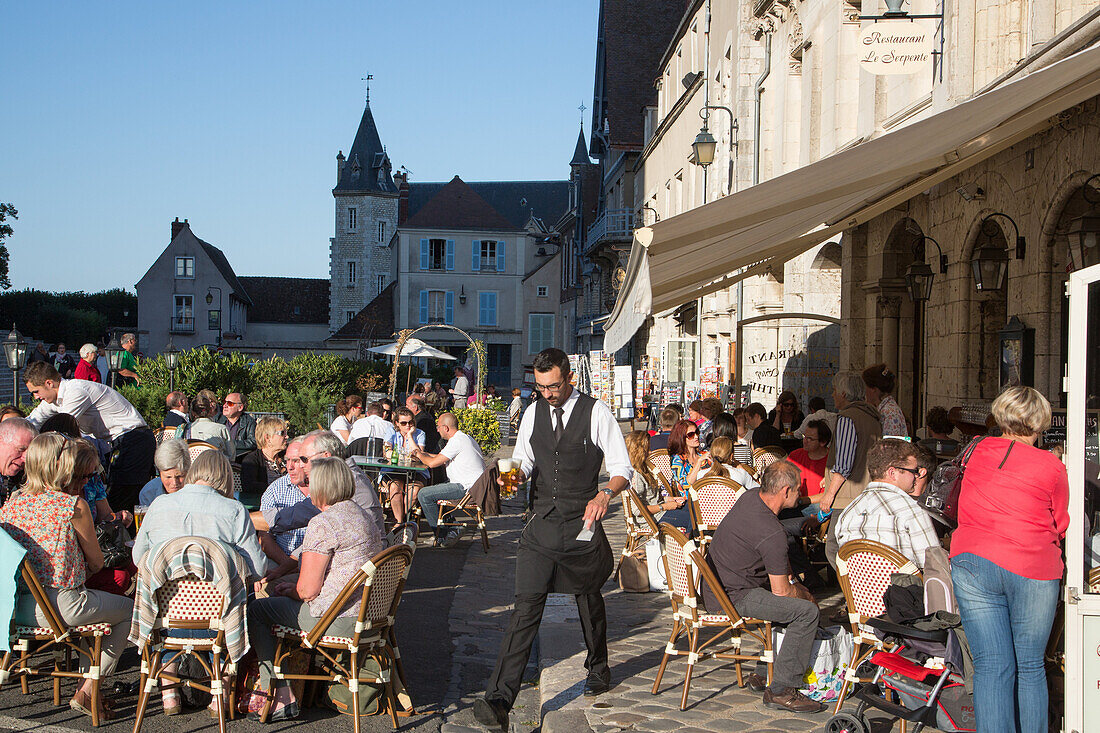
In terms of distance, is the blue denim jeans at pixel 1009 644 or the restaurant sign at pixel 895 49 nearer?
the blue denim jeans at pixel 1009 644

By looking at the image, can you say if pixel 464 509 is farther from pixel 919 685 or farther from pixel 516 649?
pixel 919 685

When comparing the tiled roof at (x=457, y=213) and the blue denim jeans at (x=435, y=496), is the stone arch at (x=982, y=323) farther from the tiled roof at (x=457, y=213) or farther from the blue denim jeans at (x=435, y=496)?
the tiled roof at (x=457, y=213)

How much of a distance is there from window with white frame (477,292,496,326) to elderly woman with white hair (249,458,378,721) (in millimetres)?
49987

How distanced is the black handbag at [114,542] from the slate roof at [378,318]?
48576 mm

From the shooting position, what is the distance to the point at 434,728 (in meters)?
4.84

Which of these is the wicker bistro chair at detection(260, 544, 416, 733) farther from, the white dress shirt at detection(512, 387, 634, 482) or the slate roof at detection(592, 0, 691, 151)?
the slate roof at detection(592, 0, 691, 151)

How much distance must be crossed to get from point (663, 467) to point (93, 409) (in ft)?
16.3

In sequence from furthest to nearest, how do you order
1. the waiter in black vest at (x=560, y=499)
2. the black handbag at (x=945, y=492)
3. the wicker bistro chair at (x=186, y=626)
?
the black handbag at (x=945, y=492)
the waiter in black vest at (x=560, y=499)
the wicker bistro chair at (x=186, y=626)

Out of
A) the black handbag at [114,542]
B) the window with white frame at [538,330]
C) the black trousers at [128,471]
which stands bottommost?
the black handbag at [114,542]

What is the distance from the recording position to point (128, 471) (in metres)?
7.29

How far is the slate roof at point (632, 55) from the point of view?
38406mm

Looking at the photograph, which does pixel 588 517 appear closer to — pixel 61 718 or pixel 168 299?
pixel 61 718

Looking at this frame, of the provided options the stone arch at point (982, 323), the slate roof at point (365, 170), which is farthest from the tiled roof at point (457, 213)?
the stone arch at point (982, 323)

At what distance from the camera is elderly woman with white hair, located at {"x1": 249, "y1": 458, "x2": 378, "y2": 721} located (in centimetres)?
468
